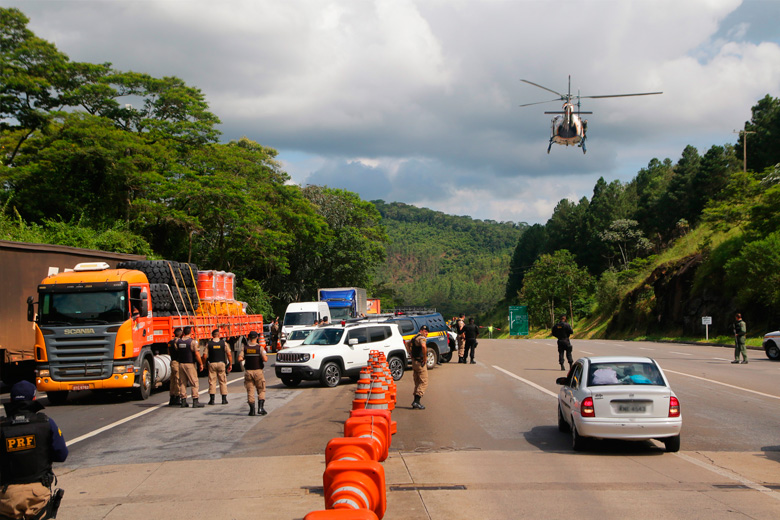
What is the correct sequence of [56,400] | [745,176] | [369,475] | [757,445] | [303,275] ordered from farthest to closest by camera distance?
[303,275]
[745,176]
[56,400]
[757,445]
[369,475]

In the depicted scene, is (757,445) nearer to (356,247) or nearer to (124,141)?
(124,141)

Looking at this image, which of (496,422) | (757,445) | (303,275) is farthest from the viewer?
(303,275)

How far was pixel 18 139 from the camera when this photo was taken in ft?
136

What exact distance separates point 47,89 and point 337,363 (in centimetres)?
3200

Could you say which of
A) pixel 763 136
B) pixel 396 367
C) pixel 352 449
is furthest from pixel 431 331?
pixel 763 136

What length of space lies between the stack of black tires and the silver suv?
3913 millimetres

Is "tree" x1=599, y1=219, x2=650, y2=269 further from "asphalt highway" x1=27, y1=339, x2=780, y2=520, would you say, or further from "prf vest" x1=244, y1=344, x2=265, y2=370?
"prf vest" x1=244, y1=344, x2=265, y2=370

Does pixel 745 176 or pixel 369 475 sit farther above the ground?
pixel 745 176

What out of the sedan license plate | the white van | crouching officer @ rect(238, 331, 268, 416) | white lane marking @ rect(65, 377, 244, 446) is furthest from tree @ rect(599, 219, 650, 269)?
the sedan license plate

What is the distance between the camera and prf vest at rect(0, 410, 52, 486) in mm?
Answer: 5672

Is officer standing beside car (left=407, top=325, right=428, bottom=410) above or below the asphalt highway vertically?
above

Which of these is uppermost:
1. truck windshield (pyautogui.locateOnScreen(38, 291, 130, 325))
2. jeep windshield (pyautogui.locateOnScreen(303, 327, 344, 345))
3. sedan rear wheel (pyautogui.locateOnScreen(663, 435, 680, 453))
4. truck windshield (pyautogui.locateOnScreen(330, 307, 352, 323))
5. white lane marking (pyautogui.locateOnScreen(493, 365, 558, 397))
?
truck windshield (pyautogui.locateOnScreen(38, 291, 130, 325))

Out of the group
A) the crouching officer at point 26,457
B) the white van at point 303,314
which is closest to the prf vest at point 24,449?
the crouching officer at point 26,457

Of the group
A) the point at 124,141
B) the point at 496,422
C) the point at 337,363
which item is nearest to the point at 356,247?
the point at 124,141
